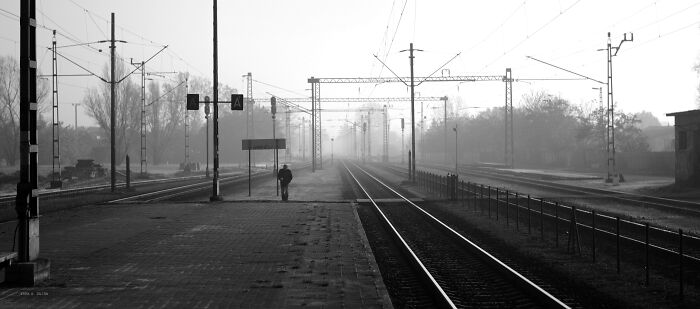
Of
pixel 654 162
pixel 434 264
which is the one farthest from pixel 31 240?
pixel 654 162

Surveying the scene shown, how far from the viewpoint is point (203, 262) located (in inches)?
476

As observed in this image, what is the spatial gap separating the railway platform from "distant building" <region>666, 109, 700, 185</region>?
20569 mm

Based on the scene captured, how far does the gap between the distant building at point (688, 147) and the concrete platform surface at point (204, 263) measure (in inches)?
820

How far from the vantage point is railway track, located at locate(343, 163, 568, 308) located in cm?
950

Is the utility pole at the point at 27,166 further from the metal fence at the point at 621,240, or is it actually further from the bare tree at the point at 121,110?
the bare tree at the point at 121,110

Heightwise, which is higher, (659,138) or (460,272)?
(659,138)

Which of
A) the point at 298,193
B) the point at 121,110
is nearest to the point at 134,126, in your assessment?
the point at 121,110

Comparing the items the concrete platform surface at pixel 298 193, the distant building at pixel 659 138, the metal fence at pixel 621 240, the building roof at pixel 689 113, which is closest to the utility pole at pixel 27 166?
the metal fence at pixel 621 240

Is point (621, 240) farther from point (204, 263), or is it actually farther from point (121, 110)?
point (121, 110)

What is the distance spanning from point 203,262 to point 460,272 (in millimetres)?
4692

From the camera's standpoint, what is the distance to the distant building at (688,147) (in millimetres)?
33031

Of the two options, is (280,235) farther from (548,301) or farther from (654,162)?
(654,162)

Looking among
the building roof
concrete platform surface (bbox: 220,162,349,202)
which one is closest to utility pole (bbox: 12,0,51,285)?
concrete platform surface (bbox: 220,162,349,202)

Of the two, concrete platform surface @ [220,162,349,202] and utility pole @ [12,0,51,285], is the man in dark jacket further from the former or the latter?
utility pole @ [12,0,51,285]
